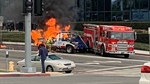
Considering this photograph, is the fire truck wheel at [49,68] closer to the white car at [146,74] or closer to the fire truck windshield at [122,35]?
the fire truck windshield at [122,35]

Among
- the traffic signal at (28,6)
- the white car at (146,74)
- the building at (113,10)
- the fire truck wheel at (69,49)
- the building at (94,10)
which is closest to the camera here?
the white car at (146,74)

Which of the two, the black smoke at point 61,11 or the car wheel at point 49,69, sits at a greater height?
the black smoke at point 61,11

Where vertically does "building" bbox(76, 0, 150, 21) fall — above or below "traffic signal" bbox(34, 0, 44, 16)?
above

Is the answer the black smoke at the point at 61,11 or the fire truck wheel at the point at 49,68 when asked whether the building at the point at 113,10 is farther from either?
the fire truck wheel at the point at 49,68

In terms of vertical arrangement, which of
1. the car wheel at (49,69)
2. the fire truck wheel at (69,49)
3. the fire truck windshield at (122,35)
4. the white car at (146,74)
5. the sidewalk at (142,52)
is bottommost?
the sidewalk at (142,52)

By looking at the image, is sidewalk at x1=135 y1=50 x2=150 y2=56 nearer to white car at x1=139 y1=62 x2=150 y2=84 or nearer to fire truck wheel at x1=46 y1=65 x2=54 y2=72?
fire truck wheel at x1=46 y1=65 x2=54 y2=72

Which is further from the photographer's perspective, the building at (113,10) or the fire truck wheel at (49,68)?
the building at (113,10)

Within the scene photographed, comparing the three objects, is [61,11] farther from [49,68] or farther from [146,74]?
[146,74]

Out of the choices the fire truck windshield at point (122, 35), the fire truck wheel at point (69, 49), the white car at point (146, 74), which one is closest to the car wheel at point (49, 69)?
the fire truck windshield at point (122, 35)

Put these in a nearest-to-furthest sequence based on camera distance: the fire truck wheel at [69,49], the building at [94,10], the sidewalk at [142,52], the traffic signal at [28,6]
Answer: the traffic signal at [28,6] → the fire truck wheel at [69,49] → the sidewalk at [142,52] → the building at [94,10]

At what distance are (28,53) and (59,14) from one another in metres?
39.4

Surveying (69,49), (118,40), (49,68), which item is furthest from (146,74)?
(69,49)

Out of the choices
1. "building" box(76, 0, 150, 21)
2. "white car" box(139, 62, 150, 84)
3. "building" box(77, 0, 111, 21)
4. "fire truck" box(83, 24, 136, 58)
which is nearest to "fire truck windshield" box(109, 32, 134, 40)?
"fire truck" box(83, 24, 136, 58)

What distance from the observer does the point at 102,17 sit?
211 ft
